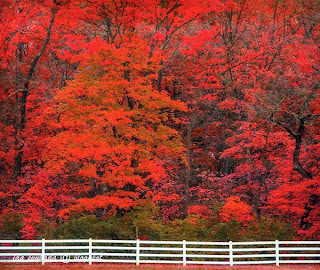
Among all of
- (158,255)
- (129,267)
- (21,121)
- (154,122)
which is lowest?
(129,267)

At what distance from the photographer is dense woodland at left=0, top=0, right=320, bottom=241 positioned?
69.6ft

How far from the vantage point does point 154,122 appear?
75.3 ft

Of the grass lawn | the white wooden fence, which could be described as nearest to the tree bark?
the white wooden fence

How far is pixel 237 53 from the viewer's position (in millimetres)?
31344

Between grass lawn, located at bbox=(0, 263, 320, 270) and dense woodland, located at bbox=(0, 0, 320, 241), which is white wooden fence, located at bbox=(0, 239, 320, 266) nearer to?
grass lawn, located at bbox=(0, 263, 320, 270)

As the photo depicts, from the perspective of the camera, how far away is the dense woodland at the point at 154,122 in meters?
21.2

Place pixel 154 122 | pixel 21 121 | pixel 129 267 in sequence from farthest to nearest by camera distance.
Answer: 1. pixel 21 121
2. pixel 154 122
3. pixel 129 267

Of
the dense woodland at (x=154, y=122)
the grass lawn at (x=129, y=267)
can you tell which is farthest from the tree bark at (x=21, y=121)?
the grass lawn at (x=129, y=267)

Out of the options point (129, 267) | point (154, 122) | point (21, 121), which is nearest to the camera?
point (129, 267)

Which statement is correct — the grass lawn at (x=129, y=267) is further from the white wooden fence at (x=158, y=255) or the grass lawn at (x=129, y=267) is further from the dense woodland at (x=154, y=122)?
the dense woodland at (x=154, y=122)

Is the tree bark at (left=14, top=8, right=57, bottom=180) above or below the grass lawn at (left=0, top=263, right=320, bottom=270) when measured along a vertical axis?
above

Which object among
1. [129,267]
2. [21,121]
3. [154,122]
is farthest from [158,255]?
[21,121]

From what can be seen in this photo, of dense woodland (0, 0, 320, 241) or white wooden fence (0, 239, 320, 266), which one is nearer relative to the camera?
white wooden fence (0, 239, 320, 266)

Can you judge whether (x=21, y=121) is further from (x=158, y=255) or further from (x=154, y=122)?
(x=158, y=255)
